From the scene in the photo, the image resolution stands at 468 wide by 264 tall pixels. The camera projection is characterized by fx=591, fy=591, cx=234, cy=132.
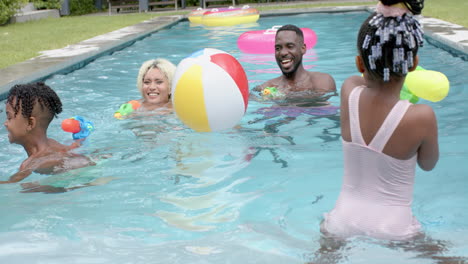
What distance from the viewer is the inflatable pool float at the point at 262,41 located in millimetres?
9453

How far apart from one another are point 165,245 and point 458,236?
160 cm

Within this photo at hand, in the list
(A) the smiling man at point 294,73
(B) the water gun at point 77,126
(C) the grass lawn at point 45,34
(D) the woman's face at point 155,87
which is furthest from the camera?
(C) the grass lawn at point 45,34

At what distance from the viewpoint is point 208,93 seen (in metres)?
4.46

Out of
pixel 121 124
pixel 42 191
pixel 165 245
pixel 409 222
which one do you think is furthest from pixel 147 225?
pixel 121 124

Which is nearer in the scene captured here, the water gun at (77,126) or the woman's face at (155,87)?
the water gun at (77,126)

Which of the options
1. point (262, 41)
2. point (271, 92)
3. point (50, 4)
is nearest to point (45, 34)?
point (262, 41)

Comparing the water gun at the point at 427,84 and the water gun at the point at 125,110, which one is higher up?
the water gun at the point at 427,84

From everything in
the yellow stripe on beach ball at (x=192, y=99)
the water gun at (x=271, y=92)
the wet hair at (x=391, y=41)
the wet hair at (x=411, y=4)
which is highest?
the wet hair at (x=411, y=4)

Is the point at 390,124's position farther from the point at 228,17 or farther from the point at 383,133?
the point at 228,17

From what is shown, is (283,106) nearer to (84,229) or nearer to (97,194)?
(97,194)

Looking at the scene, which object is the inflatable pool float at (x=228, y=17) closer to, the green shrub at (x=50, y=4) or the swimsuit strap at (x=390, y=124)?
the green shrub at (x=50, y=4)

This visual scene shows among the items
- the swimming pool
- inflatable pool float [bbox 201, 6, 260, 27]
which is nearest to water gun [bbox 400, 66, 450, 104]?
the swimming pool

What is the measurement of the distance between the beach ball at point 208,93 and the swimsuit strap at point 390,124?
6.65 ft

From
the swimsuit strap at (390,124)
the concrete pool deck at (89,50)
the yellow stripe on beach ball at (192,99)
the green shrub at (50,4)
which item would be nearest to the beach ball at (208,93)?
the yellow stripe on beach ball at (192,99)
